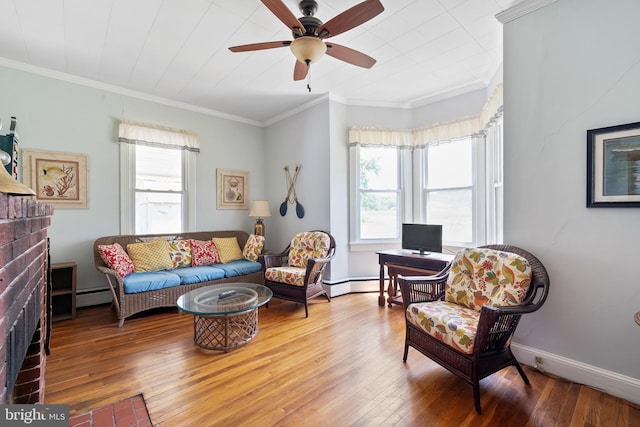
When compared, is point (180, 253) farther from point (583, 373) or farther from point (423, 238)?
point (583, 373)

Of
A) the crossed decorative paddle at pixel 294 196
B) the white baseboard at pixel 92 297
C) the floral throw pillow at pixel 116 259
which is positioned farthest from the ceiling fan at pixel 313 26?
the white baseboard at pixel 92 297

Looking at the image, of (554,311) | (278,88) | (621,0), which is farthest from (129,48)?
(554,311)

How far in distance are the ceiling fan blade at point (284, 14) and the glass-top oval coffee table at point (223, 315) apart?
2.20 metres

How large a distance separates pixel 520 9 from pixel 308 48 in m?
1.70

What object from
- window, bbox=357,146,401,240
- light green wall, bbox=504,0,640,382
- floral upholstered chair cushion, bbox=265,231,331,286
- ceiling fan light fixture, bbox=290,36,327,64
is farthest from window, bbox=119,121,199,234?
light green wall, bbox=504,0,640,382

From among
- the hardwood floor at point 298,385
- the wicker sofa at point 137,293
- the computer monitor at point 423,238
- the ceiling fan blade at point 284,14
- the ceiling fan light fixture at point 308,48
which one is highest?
the ceiling fan blade at point 284,14

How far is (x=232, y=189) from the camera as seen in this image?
4.67 metres

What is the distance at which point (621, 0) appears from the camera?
1.78 metres

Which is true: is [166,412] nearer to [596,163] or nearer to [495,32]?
[596,163]

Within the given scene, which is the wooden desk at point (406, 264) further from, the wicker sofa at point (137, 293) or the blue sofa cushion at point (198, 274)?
the blue sofa cushion at point (198, 274)

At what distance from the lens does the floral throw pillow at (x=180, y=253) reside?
368 cm

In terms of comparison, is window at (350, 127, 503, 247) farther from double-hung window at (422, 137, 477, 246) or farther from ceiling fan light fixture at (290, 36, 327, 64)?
ceiling fan light fixture at (290, 36, 327, 64)

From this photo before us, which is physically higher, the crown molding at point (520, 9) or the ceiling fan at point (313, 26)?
the crown molding at point (520, 9)

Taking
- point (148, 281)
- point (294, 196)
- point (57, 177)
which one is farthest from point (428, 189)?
point (57, 177)
